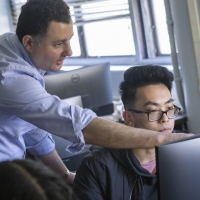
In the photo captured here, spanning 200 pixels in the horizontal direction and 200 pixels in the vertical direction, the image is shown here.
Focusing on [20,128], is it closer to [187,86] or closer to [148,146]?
[148,146]

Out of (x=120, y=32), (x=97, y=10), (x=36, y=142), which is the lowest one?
(x=36, y=142)

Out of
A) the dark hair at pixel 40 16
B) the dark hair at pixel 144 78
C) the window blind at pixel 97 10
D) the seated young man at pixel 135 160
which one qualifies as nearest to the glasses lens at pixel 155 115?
the seated young man at pixel 135 160

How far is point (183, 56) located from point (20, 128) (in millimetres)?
1962

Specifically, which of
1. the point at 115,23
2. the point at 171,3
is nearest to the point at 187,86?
the point at 171,3

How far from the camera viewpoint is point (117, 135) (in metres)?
1.47

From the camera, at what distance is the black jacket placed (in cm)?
168

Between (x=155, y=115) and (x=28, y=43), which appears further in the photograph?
(x=155, y=115)

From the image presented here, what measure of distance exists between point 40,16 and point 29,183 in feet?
3.22

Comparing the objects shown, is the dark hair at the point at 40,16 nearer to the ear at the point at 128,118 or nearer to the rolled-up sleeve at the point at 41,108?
the rolled-up sleeve at the point at 41,108

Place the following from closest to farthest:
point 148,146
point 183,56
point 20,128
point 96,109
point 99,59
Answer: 1. point 148,146
2. point 20,128
3. point 183,56
4. point 96,109
5. point 99,59

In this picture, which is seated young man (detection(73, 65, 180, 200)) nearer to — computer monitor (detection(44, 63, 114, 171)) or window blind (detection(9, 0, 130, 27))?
computer monitor (detection(44, 63, 114, 171))

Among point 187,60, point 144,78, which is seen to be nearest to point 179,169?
point 144,78

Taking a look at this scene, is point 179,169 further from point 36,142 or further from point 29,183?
point 36,142

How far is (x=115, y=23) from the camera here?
4809 millimetres
